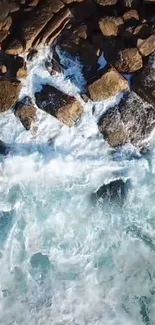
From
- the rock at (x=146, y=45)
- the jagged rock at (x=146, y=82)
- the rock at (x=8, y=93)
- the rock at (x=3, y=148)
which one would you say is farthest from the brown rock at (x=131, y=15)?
the rock at (x=3, y=148)

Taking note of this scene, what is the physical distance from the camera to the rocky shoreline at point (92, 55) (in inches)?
470

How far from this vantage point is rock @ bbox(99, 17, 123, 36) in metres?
12.0

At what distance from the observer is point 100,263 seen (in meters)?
11.8

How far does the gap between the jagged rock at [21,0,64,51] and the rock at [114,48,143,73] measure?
1653mm

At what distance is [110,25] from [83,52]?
76 cm

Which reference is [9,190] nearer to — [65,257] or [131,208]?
[65,257]

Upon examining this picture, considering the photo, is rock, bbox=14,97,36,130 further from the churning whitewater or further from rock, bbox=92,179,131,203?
rock, bbox=92,179,131,203

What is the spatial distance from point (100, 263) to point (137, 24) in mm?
4872

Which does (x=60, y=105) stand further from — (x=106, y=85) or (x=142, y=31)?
(x=142, y=31)

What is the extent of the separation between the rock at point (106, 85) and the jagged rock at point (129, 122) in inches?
10.6

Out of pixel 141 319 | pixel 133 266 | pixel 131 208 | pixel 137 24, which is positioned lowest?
pixel 141 319

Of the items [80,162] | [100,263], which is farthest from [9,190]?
[100,263]

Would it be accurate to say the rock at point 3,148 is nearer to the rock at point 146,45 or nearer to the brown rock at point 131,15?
the rock at point 146,45

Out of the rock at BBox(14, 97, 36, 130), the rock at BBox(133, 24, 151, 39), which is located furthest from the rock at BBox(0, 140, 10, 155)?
the rock at BBox(133, 24, 151, 39)
